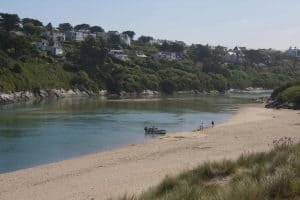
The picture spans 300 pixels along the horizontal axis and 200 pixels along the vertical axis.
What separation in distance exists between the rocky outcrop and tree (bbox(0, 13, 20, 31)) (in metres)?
23.2

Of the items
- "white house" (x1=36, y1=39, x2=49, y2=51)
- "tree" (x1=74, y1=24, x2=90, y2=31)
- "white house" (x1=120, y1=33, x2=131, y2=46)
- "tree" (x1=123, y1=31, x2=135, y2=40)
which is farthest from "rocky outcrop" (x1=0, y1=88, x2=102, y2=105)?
"tree" (x1=123, y1=31, x2=135, y2=40)

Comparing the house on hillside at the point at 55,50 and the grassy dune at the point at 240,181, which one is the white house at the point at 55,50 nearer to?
the house on hillside at the point at 55,50

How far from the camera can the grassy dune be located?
9.33m

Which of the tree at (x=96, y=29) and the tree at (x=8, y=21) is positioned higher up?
the tree at (x=96, y=29)

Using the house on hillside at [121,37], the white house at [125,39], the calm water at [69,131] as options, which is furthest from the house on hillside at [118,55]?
the calm water at [69,131]

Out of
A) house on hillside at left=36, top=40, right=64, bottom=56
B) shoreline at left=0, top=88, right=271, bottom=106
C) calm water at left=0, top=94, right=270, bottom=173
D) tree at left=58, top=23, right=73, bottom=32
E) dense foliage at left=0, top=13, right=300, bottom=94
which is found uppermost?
tree at left=58, top=23, right=73, bottom=32

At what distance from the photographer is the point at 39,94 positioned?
99.2 meters

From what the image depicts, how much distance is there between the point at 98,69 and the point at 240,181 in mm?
114040

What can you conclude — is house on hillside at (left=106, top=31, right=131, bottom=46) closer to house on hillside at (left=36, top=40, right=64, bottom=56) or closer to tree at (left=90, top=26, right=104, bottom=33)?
tree at (left=90, top=26, right=104, bottom=33)

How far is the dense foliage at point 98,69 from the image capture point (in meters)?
103

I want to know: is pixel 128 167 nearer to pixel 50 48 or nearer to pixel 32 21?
pixel 50 48

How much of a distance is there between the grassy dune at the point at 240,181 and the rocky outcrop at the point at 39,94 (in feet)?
236

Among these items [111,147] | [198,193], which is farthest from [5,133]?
[198,193]

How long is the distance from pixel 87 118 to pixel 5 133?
16.2 meters
